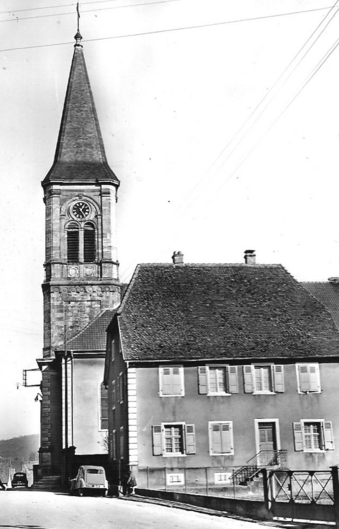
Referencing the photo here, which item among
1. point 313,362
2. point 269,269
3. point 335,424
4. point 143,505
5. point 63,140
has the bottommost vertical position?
point 143,505

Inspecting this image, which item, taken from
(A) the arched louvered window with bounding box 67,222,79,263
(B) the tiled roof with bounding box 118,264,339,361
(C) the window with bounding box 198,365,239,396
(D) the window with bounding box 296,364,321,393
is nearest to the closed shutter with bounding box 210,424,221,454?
(C) the window with bounding box 198,365,239,396

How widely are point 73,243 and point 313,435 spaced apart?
2659 centimetres

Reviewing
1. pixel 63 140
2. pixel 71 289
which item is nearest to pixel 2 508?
pixel 71 289

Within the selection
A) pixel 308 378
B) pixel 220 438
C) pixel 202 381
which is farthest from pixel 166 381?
pixel 308 378

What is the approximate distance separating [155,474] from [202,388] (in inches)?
174

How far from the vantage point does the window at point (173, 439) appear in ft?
122

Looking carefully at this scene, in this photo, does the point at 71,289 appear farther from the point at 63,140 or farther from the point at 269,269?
the point at 269,269

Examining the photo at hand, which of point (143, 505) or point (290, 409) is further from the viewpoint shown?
point (290, 409)

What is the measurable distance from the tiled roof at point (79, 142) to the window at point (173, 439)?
2690 cm

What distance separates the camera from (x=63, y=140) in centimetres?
6269

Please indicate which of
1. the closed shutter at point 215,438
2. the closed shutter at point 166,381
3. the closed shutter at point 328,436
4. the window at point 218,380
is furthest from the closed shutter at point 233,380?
the closed shutter at point 328,436

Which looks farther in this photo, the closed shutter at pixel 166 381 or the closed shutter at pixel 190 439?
the closed shutter at pixel 166 381

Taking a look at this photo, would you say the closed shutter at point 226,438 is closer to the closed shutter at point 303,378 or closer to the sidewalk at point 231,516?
the closed shutter at point 303,378

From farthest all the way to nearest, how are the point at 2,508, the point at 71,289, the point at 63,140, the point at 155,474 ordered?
the point at 63,140 → the point at 71,289 → the point at 155,474 → the point at 2,508
